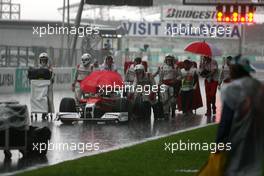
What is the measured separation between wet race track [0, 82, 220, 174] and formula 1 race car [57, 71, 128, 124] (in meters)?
0.25

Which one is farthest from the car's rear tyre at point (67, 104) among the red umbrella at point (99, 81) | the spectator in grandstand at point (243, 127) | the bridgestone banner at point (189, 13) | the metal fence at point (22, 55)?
the bridgestone banner at point (189, 13)

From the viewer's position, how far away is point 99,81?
80.4ft

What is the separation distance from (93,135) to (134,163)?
5606 mm

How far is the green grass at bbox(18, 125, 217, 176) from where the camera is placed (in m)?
14.2

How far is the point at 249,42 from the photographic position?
276 ft

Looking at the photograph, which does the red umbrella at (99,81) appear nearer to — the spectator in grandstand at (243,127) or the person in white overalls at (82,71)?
the person in white overalls at (82,71)

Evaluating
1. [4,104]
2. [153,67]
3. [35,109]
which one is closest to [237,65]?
[4,104]

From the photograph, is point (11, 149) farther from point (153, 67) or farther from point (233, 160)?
point (153, 67)

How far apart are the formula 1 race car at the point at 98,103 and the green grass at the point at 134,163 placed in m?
5.51

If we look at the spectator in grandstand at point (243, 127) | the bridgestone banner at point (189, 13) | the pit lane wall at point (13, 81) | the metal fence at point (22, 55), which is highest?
the bridgestone banner at point (189, 13)

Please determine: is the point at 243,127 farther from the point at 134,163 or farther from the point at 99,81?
the point at 99,81

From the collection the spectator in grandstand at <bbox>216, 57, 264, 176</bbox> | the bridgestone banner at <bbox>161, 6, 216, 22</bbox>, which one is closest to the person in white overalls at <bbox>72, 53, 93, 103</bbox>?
the spectator in grandstand at <bbox>216, 57, 264, 176</bbox>

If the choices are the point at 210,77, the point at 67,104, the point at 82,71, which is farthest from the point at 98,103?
the point at 210,77

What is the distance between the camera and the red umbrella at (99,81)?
2447 cm
